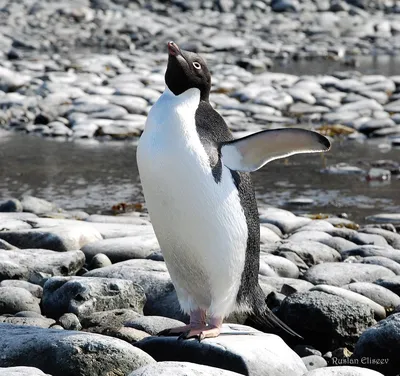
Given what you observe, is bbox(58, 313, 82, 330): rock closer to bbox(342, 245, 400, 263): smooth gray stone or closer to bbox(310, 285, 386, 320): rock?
bbox(310, 285, 386, 320): rock

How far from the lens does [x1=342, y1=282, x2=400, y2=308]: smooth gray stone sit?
505 cm

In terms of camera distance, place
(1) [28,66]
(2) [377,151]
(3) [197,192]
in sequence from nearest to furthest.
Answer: (3) [197,192], (2) [377,151], (1) [28,66]

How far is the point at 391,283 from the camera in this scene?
528 cm

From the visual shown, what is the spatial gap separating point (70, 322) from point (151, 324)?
1.25ft

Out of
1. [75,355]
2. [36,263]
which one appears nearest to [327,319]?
[75,355]

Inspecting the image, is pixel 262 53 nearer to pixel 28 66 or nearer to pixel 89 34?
pixel 89 34

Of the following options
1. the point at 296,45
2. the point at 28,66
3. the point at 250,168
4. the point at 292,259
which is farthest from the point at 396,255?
the point at 296,45

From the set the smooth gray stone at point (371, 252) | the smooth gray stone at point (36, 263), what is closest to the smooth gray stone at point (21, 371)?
the smooth gray stone at point (36, 263)

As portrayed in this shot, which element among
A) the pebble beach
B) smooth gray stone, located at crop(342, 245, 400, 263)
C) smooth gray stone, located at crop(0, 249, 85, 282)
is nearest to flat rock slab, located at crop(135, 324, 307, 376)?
the pebble beach

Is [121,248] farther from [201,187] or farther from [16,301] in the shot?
[201,187]

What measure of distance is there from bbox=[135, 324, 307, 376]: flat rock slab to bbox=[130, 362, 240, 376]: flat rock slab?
1.07 feet

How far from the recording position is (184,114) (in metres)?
4.06

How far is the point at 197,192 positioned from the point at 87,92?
381 inches

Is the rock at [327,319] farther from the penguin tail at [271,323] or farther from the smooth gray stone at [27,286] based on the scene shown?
the smooth gray stone at [27,286]
